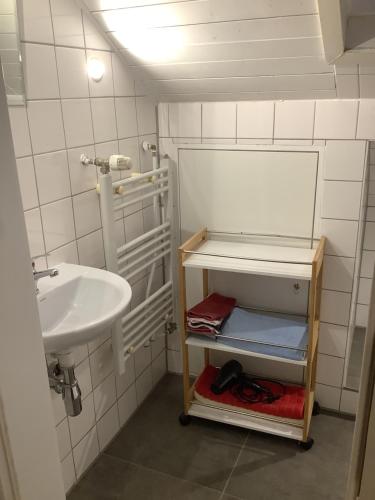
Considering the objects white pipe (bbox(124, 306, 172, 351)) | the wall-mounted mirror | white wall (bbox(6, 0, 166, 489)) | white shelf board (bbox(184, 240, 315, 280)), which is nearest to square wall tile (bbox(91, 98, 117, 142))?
white wall (bbox(6, 0, 166, 489))

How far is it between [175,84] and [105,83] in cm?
35

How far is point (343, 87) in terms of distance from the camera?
172cm

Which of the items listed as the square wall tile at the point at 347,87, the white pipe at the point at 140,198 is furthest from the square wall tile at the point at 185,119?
the square wall tile at the point at 347,87

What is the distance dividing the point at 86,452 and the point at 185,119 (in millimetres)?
1532

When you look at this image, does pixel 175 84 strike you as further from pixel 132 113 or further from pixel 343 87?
pixel 343 87

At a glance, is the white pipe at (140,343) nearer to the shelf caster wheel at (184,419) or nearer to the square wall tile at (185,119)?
the shelf caster wheel at (184,419)

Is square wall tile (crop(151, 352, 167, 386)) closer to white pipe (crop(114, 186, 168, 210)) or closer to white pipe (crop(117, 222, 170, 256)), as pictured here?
white pipe (crop(117, 222, 170, 256))

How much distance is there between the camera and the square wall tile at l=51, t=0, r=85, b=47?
147 centimetres

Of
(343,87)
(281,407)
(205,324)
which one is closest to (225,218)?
(205,324)

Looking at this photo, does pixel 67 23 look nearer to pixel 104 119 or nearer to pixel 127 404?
pixel 104 119

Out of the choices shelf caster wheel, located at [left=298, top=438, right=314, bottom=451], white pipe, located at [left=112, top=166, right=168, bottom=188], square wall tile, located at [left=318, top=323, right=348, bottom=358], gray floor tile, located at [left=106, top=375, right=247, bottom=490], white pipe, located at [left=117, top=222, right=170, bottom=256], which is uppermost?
white pipe, located at [left=112, top=166, right=168, bottom=188]

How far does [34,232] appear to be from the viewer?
1479 millimetres

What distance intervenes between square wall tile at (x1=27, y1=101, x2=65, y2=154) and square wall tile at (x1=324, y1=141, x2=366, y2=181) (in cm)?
108

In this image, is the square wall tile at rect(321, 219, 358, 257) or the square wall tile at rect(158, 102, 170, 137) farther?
the square wall tile at rect(158, 102, 170, 137)
